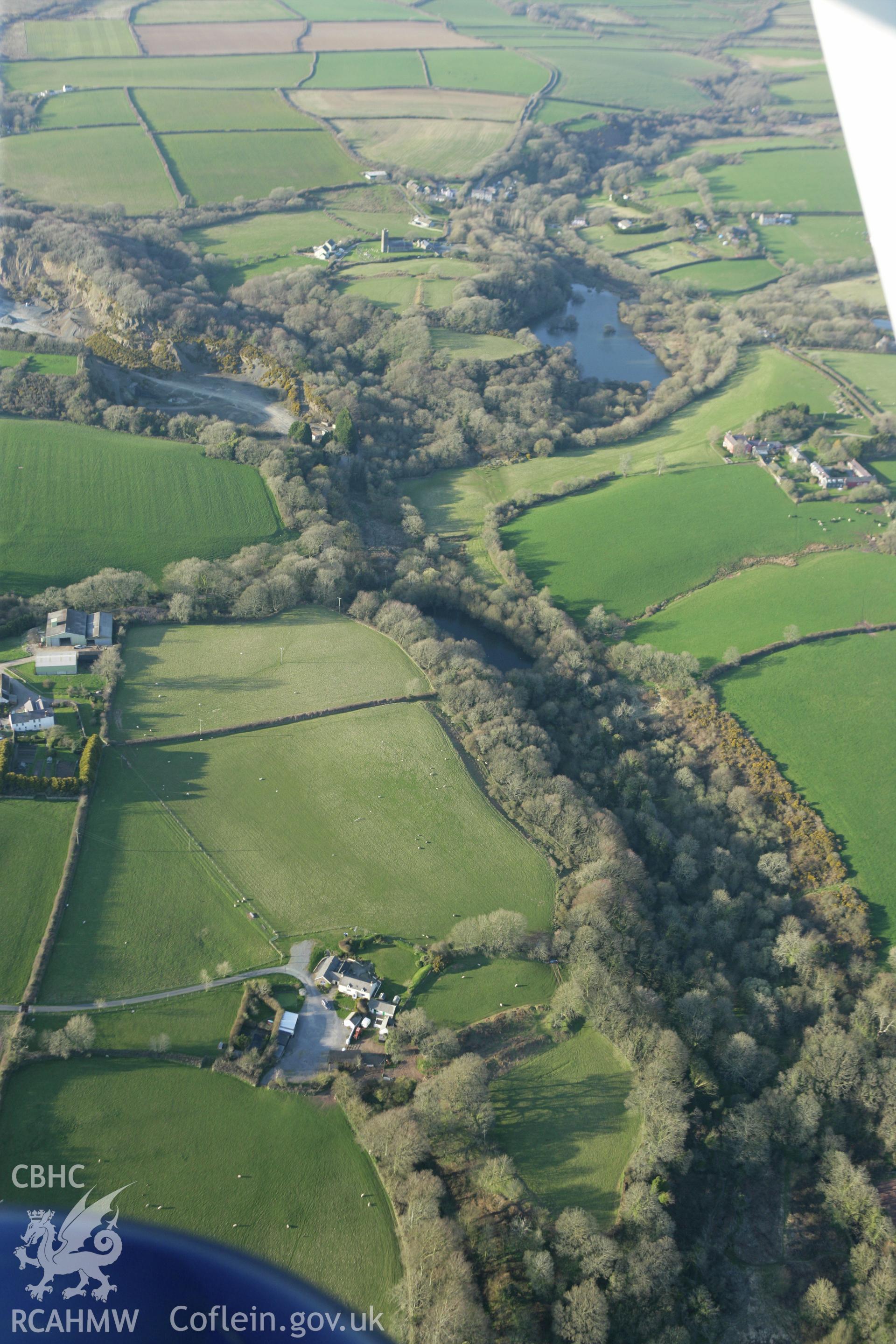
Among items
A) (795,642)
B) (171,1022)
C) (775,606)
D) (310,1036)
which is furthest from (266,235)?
(310,1036)

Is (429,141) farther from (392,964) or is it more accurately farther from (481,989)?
(481,989)

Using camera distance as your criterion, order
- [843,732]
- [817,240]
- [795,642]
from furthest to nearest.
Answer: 1. [817,240]
2. [795,642]
3. [843,732]

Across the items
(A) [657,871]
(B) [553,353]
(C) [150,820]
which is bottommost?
(A) [657,871]

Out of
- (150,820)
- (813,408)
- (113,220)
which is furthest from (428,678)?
(113,220)

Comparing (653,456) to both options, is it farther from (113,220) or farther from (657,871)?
(113,220)

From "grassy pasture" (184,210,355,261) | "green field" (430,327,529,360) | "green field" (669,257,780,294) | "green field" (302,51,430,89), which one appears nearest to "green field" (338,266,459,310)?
"green field" (430,327,529,360)

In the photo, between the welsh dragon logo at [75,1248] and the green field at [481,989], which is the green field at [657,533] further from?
the welsh dragon logo at [75,1248]
